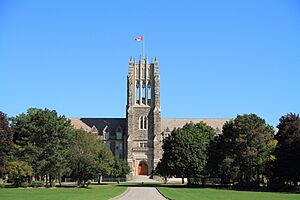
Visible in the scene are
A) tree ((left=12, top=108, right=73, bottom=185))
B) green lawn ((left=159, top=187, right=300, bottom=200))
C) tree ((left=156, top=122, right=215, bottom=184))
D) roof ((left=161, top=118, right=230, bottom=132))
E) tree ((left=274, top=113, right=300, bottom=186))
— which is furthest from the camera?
roof ((left=161, top=118, right=230, bottom=132))

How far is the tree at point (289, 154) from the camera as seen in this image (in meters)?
55.5

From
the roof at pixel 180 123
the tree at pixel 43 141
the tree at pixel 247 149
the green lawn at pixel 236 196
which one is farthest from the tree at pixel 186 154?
the roof at pixel 180 123

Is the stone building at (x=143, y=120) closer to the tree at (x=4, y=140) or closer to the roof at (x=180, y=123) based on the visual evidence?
the roof at (x=180, y=123)

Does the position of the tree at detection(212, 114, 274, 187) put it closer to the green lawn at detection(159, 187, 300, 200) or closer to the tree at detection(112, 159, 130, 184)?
the green lawn at detection(159, 187, 300, 200)

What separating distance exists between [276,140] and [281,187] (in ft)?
30.8

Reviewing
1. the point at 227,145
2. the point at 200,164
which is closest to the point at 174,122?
the point at 200,164

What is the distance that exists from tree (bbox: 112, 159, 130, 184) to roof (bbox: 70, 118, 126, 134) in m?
21.8

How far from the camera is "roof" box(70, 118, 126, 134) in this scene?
12289 centimetres

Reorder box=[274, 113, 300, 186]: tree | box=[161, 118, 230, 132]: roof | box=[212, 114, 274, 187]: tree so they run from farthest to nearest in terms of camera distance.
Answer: box=[161, 118, 230, 132]: roof, box=[212, 114, 274, 187]: tree, box=[274, 113, 300, 186]: tree

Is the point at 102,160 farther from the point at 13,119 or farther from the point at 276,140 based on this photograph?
the point at 276,140

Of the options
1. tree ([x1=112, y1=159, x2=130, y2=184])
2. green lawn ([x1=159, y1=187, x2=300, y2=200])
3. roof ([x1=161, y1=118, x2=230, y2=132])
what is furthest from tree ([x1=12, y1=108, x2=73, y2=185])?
roof ([x1=161, y1=118, x2=230, y2=132])

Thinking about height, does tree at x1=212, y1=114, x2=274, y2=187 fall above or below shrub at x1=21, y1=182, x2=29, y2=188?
above

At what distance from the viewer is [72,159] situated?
65.9 metres

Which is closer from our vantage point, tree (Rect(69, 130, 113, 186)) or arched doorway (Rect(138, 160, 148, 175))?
tree (Rect(69, 130, 113, 186))
